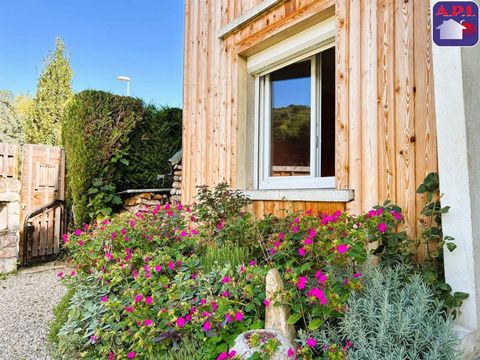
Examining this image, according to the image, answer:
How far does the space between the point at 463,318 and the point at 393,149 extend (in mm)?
1041

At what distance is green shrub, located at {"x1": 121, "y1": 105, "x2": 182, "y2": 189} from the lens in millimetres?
6203

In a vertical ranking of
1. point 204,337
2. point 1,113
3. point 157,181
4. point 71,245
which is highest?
point 1,113

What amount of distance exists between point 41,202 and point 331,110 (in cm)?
508

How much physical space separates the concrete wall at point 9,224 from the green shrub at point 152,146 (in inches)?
64.7

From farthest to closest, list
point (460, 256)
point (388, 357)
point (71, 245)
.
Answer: point (71, 245) → point (460, 256) → point (388, 357)

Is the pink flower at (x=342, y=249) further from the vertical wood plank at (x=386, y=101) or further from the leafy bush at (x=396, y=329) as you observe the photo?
the vertical wood plank at (x=386, y=101)

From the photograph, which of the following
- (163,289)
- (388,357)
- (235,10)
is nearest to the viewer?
(388,357)

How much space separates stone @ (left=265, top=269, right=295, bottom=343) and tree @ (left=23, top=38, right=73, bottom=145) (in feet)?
26.7

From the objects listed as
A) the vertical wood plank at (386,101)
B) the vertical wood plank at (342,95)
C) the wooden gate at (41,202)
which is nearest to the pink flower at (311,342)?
the vertical wood plank at (386,101)

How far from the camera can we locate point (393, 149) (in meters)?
2.24

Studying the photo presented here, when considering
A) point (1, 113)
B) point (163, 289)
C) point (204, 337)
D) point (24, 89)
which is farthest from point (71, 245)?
point (24, 89)

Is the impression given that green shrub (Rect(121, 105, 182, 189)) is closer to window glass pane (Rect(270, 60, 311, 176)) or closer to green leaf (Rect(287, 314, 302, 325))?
window glass pane (Rect(270, 60, 311, 176))

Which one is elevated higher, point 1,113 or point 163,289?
point 1,113

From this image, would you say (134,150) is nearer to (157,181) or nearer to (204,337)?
(157,181)
